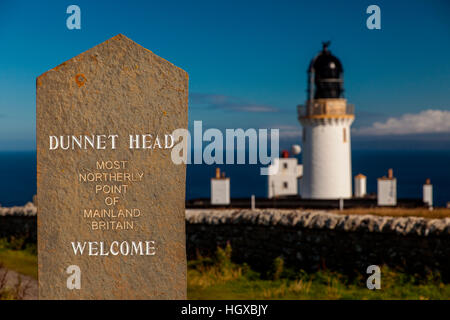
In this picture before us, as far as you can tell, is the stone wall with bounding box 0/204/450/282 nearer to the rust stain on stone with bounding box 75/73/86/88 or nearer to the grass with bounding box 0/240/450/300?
the grass with bounding box 0/240/450/300

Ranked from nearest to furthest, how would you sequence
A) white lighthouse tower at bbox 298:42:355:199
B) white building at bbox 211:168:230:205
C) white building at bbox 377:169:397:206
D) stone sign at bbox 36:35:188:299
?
stone sign at bbox 36:35:188:299 → white building at bbox 377:169:397:206 → white building at bbox 211:168:230:205 → white lighthouse tower at bbox 298:42:355:199

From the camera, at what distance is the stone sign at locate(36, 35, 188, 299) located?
632cm

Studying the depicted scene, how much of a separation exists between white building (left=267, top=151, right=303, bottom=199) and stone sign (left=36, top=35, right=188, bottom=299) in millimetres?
27295

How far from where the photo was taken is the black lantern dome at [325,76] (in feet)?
102

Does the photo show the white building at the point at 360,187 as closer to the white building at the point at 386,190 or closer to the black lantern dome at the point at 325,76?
Answer: the white building at the point at 386,190

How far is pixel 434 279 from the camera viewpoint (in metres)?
11.0

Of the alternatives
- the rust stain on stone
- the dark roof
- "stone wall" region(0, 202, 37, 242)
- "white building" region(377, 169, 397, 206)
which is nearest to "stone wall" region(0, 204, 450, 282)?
"stone wall" region(0, 202, 37, 242)

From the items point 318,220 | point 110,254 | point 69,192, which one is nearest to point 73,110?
point 69,192

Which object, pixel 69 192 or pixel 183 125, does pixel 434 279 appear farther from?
pixel 69 192

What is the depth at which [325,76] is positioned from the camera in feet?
102

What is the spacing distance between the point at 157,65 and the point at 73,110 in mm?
1178

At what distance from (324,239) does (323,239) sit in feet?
0.08

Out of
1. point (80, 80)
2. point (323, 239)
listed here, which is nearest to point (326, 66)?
point (323, 239)

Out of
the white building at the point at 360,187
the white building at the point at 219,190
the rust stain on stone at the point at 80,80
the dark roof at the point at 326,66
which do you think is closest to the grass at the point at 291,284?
the rust stain on stone at the point at 80,80
